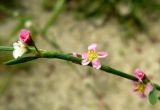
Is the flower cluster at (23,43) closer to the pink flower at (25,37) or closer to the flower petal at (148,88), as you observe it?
the pink flower at (25,37)

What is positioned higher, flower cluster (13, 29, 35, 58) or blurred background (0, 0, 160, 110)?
blurred background (0, 0, 160, 110)

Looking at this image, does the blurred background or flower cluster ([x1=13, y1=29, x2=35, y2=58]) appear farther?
the blurred background

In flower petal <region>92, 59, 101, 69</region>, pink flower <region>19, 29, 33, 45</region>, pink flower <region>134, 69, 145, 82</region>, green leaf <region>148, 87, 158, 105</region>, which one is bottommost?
green leaf <region>148, 87, 158, 105</region>

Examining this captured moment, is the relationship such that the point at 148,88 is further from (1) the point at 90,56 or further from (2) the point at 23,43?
(2) the point at 23,43

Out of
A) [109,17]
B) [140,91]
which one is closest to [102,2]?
[109,17]

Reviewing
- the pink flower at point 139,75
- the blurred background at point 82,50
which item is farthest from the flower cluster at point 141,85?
the blurred background at point 82,50

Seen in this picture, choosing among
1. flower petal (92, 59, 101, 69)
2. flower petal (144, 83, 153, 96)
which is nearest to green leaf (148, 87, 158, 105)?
flower petal (144, 83, 153, 96)

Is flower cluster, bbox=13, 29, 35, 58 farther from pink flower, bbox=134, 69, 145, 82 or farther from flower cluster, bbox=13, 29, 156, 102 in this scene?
pink flower, bbox=134, 69, 145, 82
